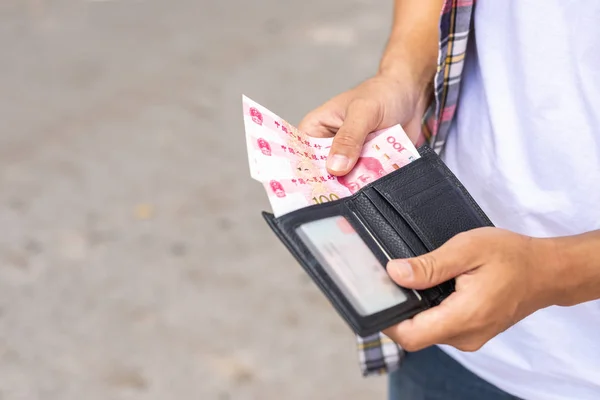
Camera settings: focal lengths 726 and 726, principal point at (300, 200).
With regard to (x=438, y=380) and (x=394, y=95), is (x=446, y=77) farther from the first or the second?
(x=438, y=380)

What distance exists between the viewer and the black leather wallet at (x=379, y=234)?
2.82ft

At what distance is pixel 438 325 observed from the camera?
836mm

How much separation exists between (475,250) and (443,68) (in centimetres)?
35

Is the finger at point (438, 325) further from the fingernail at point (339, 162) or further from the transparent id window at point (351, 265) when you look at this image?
the fingernail at point (339, 162)

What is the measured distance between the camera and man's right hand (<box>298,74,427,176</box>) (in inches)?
41.9

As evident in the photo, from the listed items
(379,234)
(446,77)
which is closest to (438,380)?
(379,234)

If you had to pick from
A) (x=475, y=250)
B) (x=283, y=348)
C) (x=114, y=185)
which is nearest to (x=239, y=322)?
(x=283, y=348)

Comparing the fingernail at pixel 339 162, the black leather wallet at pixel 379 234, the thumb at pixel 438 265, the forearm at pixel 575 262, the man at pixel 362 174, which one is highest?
the fingernail at pixel 339 162

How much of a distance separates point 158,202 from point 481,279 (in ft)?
6.06

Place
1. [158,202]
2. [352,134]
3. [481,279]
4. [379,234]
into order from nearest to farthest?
[481,279], [379,234], [352,134], [158,202]

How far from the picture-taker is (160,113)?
2.94m

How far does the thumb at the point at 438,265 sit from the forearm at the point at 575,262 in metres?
0.10

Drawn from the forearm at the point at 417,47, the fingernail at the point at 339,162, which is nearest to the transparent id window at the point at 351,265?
the fingernail at the point at 339,162

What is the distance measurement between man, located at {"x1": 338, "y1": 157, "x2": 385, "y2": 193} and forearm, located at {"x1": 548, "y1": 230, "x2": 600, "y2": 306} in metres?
0.30
